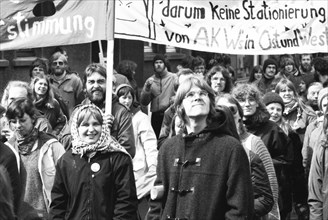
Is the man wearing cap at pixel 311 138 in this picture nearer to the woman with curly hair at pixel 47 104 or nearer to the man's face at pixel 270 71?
the woman with curly hair at pixel 47 104

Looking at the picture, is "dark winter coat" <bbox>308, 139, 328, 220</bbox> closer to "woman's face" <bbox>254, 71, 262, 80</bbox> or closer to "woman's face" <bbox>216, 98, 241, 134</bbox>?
"woman's face" <bbox>216, 98, 241, 134</bbox>

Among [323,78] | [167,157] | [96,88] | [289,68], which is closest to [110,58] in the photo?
[96,88]

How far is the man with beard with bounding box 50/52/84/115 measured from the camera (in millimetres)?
14305

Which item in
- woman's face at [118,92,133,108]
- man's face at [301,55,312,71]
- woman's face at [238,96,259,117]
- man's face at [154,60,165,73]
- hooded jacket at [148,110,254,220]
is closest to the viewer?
hooded jacket at [148,110,254,220]

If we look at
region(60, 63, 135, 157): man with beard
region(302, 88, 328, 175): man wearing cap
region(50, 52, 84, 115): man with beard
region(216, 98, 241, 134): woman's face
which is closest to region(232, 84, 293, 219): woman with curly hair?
region(302, 88, 328, 175): man wearing cap

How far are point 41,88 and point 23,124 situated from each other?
2844 mm

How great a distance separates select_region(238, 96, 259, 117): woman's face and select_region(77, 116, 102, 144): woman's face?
192 centimetres

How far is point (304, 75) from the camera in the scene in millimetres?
17984

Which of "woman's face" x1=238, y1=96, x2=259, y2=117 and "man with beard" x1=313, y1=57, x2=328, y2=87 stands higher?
"man with beard" x1=313, y1=57, x2=328, y2=87

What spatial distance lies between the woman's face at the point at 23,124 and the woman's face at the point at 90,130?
604 mm

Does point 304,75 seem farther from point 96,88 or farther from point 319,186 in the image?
point 319,186

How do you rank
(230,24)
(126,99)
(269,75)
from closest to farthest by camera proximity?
1. (230,24)
2. (126,99)
3. (269,75)

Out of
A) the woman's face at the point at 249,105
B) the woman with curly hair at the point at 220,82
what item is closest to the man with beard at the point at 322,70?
the woman with curly hair at the point at 220,82

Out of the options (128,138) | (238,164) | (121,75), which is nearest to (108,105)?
(128,138)
